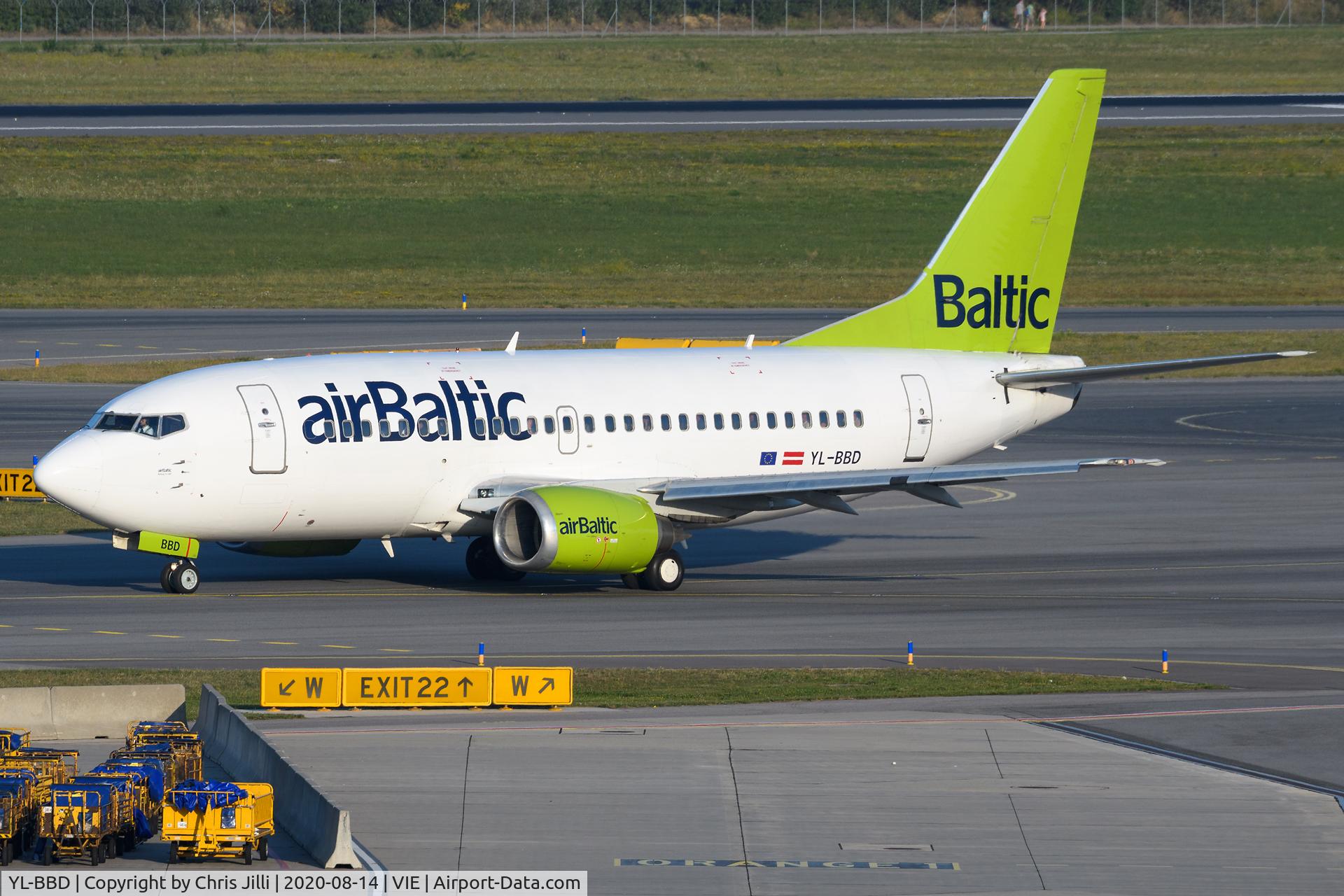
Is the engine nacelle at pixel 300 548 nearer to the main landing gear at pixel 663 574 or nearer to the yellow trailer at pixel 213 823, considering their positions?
the main landing gear at pixel 663 574

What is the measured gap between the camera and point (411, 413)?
38.7 m

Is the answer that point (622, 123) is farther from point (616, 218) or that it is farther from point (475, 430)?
point (475, 430)

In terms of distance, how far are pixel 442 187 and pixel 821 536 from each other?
2622 inches

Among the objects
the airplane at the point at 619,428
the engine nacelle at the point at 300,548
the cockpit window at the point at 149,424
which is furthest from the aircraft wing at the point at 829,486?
the cockpit window at the point at 149,424

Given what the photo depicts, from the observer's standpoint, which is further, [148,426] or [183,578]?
[183,578]

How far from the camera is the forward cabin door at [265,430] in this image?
37469 millimetres

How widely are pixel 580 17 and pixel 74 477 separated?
150 meters

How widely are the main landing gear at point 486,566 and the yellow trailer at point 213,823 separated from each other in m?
20.2

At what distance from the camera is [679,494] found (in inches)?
1561

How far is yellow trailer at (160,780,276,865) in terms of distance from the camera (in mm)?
20844

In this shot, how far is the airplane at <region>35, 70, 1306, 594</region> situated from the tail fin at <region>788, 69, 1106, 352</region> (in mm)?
51

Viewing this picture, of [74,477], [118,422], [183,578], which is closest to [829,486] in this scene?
[183,578]

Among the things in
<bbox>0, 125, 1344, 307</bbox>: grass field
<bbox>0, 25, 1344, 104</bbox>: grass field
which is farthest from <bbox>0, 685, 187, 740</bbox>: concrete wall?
<bbox>0, 25, 1344, 104</bbox>: grass field

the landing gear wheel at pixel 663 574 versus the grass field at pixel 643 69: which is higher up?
the grass field at pixel 643 69
